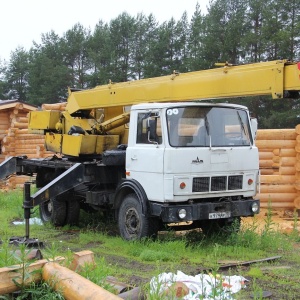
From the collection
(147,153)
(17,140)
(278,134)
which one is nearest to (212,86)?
(147,153)

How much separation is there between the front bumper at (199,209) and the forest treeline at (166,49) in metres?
21.2

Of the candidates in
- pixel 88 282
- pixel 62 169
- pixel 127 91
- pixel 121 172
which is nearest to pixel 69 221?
pixel 62 169

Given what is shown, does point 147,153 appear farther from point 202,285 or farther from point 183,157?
point 202,285

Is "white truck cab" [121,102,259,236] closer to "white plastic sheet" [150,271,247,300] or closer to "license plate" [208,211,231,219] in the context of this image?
"license plate" [208,211,231,219]

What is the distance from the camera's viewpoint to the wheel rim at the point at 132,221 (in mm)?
9336

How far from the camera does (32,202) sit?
973cm

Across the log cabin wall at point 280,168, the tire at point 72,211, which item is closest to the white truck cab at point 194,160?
the tire at point 72,211

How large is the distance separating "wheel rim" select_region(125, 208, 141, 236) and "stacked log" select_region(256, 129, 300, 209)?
525 centimetres

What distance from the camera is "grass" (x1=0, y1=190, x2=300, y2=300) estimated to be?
598 centimetres

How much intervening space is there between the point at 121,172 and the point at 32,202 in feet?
5.84

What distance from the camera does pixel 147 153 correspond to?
9.10 m

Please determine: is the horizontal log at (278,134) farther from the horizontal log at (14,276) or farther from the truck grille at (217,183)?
the horizontal log at (14,276)

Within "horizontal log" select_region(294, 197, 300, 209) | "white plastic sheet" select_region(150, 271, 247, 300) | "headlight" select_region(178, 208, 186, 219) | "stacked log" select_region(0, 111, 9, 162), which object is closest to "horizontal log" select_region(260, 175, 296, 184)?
"horizontal log" select_region(294, 197, 300, 209)

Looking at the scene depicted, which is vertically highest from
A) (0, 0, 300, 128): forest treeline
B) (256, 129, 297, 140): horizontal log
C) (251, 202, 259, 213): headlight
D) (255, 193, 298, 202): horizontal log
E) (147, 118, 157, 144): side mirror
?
(0, 0, 300, 128): forest treeline
